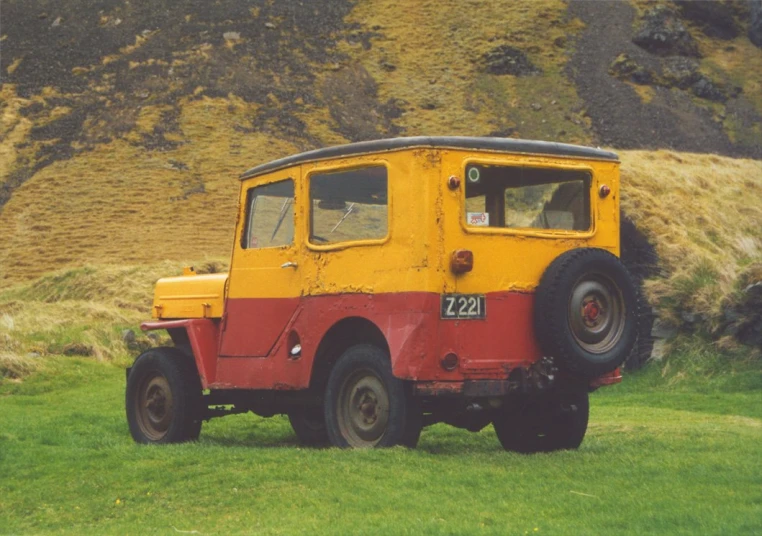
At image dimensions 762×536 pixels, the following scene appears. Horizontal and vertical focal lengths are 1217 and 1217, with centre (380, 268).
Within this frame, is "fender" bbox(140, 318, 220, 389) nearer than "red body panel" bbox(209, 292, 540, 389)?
No

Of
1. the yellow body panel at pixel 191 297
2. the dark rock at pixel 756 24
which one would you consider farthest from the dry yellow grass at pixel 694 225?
the dark rock at pixel 756 24

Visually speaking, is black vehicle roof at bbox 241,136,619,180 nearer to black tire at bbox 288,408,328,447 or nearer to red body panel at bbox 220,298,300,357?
red body panel at bbox 220,298,300,357

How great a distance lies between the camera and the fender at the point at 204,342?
12305 mm

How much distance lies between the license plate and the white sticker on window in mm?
644

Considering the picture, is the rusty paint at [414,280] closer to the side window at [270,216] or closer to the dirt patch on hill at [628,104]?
the side window at [270,216]

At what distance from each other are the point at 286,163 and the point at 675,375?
9.84 meters

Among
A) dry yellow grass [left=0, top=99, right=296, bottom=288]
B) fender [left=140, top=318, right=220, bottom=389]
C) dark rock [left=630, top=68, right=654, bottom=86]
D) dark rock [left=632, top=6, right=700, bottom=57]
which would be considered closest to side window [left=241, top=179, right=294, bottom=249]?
fender [left=140, top=318, right=220, bottom=389]

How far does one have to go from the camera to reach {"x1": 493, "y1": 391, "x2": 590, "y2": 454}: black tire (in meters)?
11.4

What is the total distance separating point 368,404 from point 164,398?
290 centimetres

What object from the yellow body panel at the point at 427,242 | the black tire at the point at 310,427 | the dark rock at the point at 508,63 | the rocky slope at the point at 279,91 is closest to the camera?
the yellow body panel at the point at 427,242

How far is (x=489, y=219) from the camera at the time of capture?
421 inches

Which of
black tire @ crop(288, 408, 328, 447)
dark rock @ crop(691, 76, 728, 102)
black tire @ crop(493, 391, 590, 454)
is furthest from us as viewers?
dark rock @ crop(691, 76, 728, 102)

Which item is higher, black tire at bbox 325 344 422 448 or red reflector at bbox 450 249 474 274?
red reflector at bbox 450 249 474 274

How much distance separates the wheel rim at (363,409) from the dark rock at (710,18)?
183 ft
